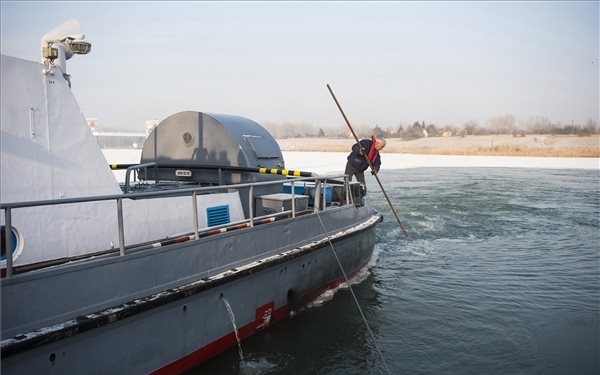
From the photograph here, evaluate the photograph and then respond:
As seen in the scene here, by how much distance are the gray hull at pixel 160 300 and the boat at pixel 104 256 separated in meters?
0.01

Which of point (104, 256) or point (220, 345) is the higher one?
point (104, 256)

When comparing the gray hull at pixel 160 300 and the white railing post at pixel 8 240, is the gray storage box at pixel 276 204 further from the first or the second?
the white railing post at pixel 8 240

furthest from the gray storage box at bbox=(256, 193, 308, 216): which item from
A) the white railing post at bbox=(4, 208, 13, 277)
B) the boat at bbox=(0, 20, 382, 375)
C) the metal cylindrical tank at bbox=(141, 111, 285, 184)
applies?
the white railing post at bbox=(4, 208, 13, 277)

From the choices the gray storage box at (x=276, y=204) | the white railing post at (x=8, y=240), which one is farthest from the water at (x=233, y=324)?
the white railing post at (x=8, y=240)

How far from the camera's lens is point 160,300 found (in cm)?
479

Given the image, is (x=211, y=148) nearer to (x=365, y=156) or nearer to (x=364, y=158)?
(x=365, y=156)

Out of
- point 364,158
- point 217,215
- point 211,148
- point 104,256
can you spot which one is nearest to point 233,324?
point 217,215

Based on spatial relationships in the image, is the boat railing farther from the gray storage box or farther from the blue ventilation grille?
the blue ventilation grille

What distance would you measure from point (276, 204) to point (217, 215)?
3.70 ft

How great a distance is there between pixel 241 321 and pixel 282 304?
3.21 ft

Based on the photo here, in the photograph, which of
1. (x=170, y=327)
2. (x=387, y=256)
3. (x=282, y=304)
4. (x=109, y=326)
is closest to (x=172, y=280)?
(x=170, y=327)

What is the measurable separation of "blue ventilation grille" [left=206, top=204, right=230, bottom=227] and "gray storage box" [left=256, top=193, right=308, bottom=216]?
90cm

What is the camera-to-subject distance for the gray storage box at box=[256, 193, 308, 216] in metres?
7.07

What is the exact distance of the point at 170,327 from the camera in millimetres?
4988
